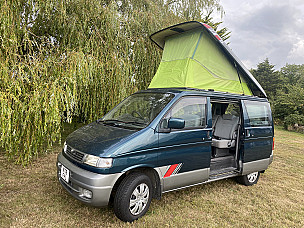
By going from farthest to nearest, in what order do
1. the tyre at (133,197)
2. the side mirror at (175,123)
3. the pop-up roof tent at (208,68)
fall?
1. the pop-up roof tent at (208,68)
2. the side mirror at (175,123)
3. the tyre at (133,197)

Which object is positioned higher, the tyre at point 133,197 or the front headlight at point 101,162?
the front headlight at point 101,162

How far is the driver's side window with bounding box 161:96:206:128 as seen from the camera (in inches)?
138

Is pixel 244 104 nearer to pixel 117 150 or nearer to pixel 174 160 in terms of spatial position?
pixel 174 160

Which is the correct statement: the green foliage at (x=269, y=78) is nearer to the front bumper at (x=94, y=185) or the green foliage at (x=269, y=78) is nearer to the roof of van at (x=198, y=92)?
the roof of van at (x=198, y=92)

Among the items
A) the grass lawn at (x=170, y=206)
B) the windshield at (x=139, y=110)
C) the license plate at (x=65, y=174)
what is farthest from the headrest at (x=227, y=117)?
the license plate at (x=65, y=174)

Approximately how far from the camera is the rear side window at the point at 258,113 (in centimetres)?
457

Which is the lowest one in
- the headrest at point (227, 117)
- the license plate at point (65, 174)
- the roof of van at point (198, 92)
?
the license plate at point (65, 174)

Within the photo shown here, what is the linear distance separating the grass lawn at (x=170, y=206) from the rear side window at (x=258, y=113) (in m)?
1.40

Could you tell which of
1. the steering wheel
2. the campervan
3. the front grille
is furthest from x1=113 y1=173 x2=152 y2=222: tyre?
the steering wheel

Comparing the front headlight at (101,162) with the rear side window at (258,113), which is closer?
the front headlight at (101,162)

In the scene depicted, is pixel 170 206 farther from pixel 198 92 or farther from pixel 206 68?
pixel 206 68

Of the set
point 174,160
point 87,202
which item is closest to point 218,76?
point 174,160

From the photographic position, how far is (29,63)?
4.80 metres

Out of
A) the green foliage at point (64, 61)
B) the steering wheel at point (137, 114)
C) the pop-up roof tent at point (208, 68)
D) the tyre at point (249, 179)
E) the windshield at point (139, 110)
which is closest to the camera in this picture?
the windshield at point (139, 110)
